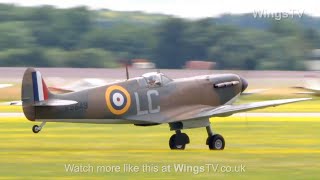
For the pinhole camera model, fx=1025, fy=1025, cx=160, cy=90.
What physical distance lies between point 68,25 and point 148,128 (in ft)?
278

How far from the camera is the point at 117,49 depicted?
11056 cm

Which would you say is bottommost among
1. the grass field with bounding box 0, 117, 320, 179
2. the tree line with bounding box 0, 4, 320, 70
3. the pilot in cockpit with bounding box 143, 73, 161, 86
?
the grass field with bounding box 0, 117, 320, 179

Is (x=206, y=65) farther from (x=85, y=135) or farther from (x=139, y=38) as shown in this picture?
(x=85, y=135)

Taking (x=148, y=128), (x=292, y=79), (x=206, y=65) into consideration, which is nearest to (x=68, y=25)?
(x=206, y=65)

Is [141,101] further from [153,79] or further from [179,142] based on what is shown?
[179,142]

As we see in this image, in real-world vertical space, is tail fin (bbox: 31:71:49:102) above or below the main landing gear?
above

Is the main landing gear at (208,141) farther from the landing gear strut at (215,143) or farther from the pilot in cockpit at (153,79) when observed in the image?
the pilot in cockpit at (153,79)

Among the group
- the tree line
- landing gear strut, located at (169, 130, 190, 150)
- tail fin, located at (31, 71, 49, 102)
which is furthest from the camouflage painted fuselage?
the tree line

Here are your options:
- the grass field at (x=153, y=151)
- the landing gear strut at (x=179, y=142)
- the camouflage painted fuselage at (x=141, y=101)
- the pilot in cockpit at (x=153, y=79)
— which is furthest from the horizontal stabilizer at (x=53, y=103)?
the landing gear strut at (x=179, y=142)

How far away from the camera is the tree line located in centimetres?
9950

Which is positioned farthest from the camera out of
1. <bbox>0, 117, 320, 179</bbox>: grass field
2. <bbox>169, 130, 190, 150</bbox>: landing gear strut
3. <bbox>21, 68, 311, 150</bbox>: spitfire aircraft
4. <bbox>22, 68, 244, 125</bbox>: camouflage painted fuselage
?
<bbox>169, 130, 190, 150</bbox>: landing gear strut

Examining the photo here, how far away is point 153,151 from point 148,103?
1.35 m

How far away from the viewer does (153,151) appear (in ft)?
77.0

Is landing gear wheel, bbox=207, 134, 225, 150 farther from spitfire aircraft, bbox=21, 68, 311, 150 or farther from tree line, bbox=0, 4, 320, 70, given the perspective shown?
tree line, bbox=0, 4, 320, 70
